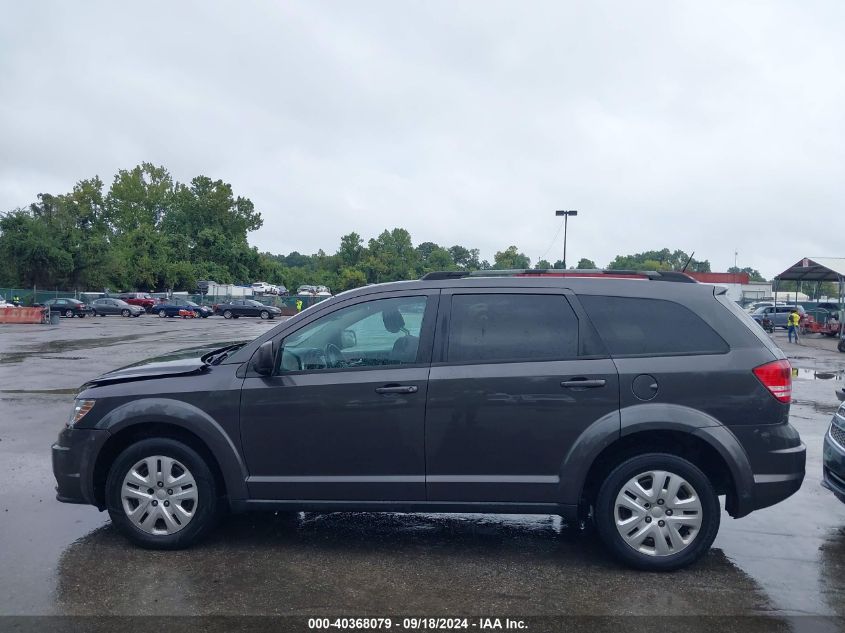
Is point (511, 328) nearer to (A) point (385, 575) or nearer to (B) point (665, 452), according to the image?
(B) point (665, 452)

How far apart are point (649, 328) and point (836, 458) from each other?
72.1 inches

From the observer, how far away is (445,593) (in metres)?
4.15

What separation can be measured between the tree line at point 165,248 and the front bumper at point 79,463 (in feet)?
163

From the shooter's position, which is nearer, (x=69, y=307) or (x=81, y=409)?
(x=81, y=409)

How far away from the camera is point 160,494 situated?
188 inches

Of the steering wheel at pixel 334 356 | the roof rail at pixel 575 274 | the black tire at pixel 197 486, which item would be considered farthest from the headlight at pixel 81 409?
the roof rail at pixel 575 274

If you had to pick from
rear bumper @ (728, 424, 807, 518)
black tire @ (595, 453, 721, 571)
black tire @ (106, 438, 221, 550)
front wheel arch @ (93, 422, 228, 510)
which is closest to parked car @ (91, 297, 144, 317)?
front wheel arch @ (93, 422, 228, 510)

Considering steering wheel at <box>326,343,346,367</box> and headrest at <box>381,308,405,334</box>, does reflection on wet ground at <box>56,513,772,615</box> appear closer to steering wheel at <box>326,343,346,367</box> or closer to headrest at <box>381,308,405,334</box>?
steering wheel at <box>326,343,346,367</box>

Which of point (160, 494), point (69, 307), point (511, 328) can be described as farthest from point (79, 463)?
point (69, 307)

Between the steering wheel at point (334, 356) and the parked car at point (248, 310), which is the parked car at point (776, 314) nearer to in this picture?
the parked car at point (248, 310)

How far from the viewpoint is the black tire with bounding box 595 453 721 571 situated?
4500 mm

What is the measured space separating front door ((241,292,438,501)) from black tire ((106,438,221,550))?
0.32 m

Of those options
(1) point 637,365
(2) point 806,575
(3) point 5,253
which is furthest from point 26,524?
(3) point 5,253

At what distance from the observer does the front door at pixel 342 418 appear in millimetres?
4633
